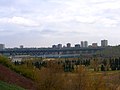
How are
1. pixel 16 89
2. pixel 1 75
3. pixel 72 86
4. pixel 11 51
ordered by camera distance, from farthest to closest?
1. pixel 11 51
2. pixel 72 86
3. pixel 1 75
4. pixel 16 89

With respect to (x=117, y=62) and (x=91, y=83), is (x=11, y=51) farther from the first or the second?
(x=91, y=83)

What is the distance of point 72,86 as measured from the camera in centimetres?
3872

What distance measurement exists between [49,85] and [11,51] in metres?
159

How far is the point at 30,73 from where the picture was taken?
142ft

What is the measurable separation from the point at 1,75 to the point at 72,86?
8985 mm

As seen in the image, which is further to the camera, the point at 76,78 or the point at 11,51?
the point at 11,51

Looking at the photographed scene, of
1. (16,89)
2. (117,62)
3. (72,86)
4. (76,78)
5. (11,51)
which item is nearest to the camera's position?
(16,89)

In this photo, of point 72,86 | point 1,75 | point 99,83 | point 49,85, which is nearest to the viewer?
point 1,75

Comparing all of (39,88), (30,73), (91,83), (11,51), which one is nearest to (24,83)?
(39,88)

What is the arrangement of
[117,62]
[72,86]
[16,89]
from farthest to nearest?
1. [117,62]
2. [72,86]
3. [16,89]

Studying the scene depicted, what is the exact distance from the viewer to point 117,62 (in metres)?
148

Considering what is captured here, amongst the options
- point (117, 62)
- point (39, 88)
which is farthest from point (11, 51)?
point (39, 88)

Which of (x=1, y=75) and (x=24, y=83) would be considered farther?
(x=24, y=83)

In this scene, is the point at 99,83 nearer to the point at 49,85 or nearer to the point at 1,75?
the point at 49,85
